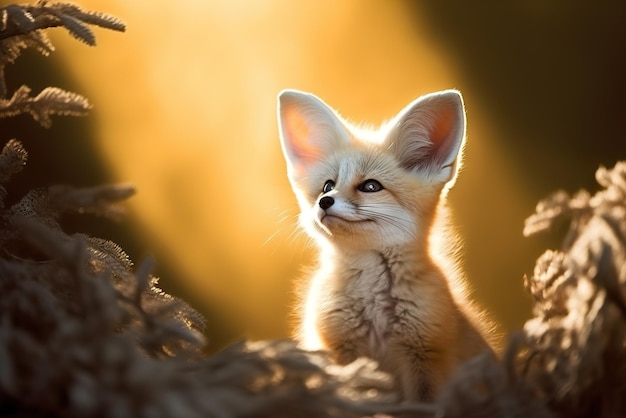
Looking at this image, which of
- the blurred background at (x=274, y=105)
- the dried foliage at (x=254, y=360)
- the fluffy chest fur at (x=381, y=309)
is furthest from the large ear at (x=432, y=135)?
the dried foliage at (x=254, y=360)

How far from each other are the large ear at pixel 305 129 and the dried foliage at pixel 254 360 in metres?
0.79

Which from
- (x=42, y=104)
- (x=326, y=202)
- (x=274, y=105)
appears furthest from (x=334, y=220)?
(x=274, y=105)

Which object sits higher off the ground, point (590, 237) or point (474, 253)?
point (474, 253)

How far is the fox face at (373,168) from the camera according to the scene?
149 cm

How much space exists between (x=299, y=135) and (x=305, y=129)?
0.09ft

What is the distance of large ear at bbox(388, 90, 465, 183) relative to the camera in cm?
155

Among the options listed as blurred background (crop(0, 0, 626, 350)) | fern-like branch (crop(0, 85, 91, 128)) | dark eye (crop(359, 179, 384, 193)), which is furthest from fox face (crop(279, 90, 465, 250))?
fern-like branch (crop(0, 85, 91, 128))

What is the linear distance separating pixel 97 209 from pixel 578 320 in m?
0.56

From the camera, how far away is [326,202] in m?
1.50

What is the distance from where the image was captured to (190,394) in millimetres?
664

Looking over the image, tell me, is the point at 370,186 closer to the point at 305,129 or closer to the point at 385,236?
the point at 385,236

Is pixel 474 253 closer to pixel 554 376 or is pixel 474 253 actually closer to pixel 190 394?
pixel 554 376

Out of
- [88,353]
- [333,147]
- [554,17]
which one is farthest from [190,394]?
[554,17]

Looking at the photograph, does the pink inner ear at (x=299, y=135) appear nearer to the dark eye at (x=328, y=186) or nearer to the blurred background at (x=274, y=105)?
the dark eye at (x=328, y=186)
